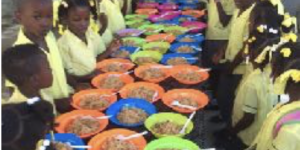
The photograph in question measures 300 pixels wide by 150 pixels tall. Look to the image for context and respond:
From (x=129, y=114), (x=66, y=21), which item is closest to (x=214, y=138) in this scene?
(x=129, y=114)

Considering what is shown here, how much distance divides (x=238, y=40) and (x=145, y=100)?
1194 millimetres

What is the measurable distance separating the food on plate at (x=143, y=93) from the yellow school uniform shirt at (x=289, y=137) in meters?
0.83

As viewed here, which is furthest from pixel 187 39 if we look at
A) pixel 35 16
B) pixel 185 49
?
→ pixel 35 16

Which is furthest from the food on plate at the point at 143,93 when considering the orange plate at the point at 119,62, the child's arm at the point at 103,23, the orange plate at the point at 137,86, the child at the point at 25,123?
the child's arm at the point at 103,23

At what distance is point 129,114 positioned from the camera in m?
2.03

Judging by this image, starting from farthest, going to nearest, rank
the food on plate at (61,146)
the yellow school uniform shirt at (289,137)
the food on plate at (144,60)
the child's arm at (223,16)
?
the child's arm at (223,16)
the food on plate at (144,60)
the food on plate at (61,146)
the yellow school uniform shirt at (289,137)

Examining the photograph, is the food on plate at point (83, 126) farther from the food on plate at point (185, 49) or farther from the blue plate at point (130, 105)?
the food on plate at point (185, 49)

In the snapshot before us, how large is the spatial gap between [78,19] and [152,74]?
0.64 metres

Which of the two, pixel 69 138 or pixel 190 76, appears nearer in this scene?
pixel 69 138

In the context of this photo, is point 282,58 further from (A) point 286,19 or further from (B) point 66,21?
(B) point 66,21

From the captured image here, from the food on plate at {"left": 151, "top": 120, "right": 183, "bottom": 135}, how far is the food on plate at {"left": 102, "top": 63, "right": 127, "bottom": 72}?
2.52 feet

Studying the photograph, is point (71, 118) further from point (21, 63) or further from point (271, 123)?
point (271, 123)

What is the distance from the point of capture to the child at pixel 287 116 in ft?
5.23

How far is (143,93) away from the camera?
7.39ft
